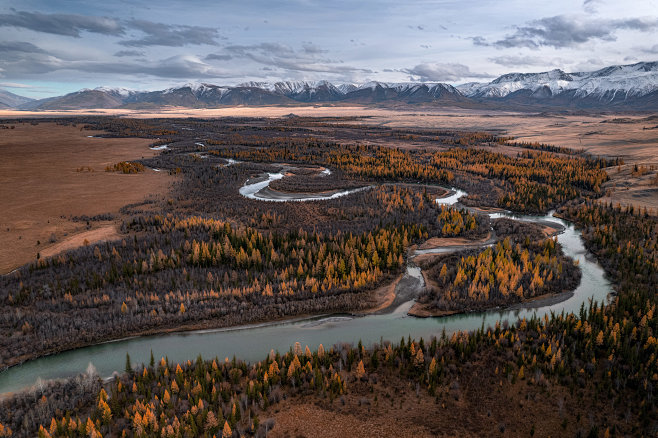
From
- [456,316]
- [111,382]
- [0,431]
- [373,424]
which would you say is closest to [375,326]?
[456,316]

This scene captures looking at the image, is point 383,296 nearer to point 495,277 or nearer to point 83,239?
point 495,277

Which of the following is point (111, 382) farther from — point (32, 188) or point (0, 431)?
point (32, 188)

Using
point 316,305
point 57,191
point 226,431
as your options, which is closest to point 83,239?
point 316,305

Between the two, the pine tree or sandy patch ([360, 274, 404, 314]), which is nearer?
the pine tree

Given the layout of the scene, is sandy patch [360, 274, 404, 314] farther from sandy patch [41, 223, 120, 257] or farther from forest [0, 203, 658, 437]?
sandy patch [41, 223, 120, 257]

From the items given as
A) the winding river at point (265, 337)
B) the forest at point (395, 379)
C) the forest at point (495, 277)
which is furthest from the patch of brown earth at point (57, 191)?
the forest at point (495, 277)

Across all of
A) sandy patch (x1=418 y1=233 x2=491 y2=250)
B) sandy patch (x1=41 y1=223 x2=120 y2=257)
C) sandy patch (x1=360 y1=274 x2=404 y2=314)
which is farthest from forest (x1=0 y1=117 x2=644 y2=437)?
sandy patch (x1=41 y1=223 x2=120 y2=257)
